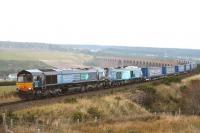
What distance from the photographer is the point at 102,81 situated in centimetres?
7419

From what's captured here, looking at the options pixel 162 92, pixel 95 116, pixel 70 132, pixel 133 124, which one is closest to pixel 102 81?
pixel 162 92

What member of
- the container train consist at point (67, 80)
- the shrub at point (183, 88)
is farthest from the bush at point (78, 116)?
the shrub at point (183, 88)

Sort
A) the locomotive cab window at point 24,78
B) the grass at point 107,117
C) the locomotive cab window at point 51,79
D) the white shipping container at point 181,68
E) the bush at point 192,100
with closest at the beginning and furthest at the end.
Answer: the grass at point 107,117, the locomotive cab window at point 24,78, the locomotive cab window at point 51,79, the bush at point 192,100, the white shipping container at point 181,68

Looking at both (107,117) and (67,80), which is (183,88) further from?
(107,117)

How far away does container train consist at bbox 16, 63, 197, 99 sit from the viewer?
2079 inches

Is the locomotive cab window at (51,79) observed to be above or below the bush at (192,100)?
above

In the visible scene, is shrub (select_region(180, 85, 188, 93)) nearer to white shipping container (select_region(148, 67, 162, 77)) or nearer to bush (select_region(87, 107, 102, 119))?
white shipping container (select_region(148, 67, 162, 77))

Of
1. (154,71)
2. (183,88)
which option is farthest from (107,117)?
(154,71)

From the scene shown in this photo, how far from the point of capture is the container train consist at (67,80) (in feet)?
173

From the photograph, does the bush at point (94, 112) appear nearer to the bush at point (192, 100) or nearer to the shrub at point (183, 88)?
the bush at point (192, 100)

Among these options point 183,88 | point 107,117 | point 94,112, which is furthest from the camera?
point 183,88

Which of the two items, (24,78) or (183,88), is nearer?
(24,78)

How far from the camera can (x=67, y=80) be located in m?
60.5

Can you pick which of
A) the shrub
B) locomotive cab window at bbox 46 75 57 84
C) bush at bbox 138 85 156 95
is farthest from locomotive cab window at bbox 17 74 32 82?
the shrub
